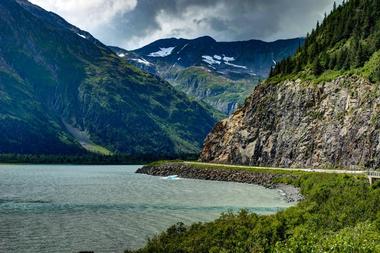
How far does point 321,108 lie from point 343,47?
94.8ft

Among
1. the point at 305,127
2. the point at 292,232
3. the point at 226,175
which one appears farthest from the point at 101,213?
the point at 305,127

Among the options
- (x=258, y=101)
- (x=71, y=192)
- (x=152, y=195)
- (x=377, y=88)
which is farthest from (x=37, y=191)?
(x=258, y=101)

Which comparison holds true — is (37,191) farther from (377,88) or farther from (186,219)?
(377,88)

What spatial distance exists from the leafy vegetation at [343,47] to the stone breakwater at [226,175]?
34923 millimetres

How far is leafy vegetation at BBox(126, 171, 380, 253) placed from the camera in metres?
28.1

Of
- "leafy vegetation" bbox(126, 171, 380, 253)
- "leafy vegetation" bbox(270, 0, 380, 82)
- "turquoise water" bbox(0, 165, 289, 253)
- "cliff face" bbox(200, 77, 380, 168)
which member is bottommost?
"turquoise water" bbox(0, 165, 289, 253)

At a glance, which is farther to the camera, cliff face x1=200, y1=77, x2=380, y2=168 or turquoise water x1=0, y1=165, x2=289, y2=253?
cliff face x1=200, y1=77, x2=380, y2=168

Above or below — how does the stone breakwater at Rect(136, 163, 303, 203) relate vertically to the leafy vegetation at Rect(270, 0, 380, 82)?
below

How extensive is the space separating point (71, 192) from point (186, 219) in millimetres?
48568

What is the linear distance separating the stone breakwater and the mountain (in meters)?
13.5

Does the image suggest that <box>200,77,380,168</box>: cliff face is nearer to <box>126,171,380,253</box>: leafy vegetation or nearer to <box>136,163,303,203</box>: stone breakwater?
<box>136,163,303,203</box>: stone breakwater

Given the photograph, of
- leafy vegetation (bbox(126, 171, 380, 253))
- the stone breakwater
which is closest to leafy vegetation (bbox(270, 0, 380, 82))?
the stone breakwater

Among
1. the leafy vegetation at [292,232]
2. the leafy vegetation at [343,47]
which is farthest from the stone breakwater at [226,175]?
the leafy vegetation at [343,47]

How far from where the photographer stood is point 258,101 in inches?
6629
